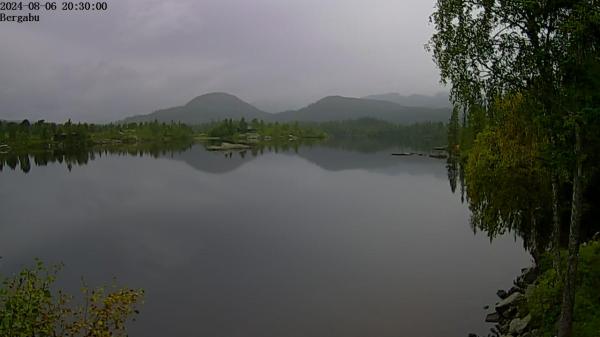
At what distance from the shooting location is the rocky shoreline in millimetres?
14901

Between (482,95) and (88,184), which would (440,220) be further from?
(88,184)

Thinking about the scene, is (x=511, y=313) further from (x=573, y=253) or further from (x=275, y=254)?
(x=275, y=254)

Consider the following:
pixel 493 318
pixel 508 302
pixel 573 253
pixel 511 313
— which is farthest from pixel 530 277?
pixel 573 253

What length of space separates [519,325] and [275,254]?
1611 cm

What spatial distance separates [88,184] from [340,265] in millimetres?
48485

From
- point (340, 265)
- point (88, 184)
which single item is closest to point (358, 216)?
point (340, 265)

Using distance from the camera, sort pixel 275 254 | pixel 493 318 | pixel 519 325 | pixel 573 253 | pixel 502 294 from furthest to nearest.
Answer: pixel 275 254
pixel 502 294
pixel 493 318
pixel 519 325
pixel 573 253

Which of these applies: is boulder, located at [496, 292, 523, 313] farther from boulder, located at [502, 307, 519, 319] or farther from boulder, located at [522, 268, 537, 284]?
boulder, located at [522, 268, 537, 284]

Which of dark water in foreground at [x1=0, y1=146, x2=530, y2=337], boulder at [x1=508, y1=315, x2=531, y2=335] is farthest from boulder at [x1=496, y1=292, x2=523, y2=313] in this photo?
boulder at [x1=508, y1=315, x2=531, y2=335]

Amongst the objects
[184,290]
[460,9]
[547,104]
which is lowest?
[184,290]

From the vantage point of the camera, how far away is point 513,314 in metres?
17.5

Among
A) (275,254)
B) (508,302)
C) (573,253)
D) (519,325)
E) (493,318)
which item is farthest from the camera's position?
(275,254)

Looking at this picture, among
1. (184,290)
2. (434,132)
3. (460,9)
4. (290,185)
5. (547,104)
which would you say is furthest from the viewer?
(434,132)

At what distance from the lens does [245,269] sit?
2534 cm
